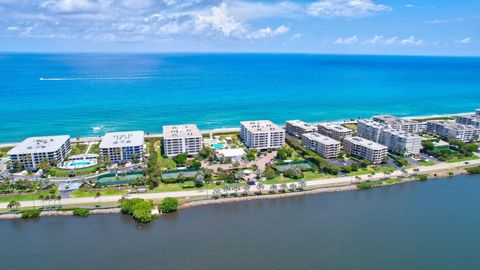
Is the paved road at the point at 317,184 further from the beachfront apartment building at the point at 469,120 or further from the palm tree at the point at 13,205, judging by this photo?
the beachfront apartment building at the point at 469,120

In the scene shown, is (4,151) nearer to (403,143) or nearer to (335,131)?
(335,131)

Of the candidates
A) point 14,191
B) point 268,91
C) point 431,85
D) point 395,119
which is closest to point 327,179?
point 395,119

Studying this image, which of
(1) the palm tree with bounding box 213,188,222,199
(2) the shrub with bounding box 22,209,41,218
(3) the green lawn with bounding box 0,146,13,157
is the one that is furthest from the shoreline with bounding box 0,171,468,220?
(3) the green lawn with bounding box 0,146,13,157

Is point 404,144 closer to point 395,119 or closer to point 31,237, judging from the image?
point 395,119

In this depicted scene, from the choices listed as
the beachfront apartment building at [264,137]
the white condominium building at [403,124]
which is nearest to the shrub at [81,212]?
the beachfront apartment building at [264,137]

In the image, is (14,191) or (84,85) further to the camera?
(84,85)

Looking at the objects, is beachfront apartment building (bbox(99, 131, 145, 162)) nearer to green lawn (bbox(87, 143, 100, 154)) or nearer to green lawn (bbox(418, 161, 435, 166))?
green lawn (bbox(87, 143, 100, 154))
